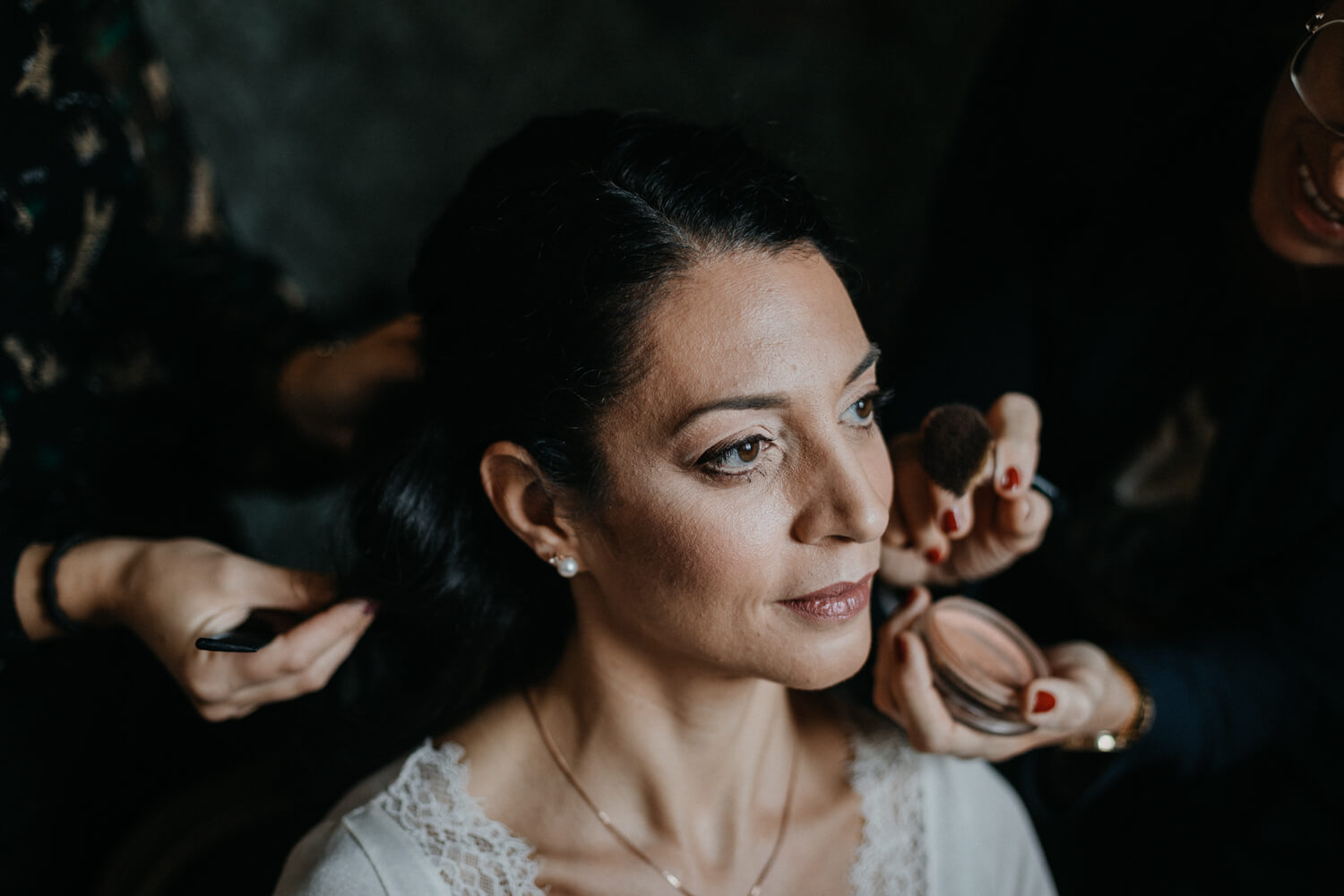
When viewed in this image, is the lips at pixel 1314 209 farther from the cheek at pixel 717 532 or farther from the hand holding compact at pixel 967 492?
the cheek at pixel 717 532

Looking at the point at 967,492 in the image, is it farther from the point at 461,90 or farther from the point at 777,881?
the point at 461,90

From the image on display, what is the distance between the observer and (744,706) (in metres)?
1.39

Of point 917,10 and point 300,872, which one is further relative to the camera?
point 917,10

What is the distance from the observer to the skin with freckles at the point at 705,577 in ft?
3.57

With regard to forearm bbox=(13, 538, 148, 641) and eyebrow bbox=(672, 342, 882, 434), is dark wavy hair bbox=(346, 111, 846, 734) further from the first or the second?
forearm bbox=(13, 538, 148, 641)

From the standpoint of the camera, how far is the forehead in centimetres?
107

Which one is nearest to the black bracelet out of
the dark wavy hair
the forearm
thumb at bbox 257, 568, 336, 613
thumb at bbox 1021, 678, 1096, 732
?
the forearm

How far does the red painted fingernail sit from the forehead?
301 mm

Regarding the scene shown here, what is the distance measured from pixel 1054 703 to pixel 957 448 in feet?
1.30

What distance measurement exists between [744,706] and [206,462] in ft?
3.91

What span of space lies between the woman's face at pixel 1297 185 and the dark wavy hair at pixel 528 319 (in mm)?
635

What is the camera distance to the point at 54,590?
131 centimetres

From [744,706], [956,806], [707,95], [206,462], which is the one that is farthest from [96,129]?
[956,806]

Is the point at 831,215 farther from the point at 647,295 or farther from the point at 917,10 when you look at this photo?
the point at 917,10
